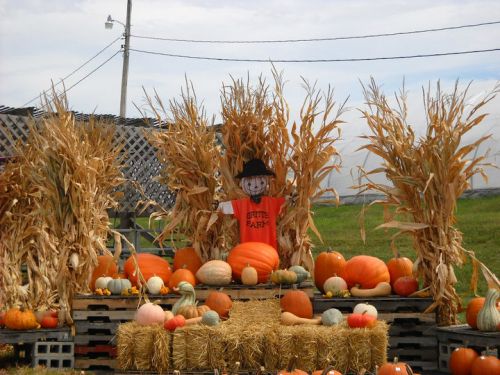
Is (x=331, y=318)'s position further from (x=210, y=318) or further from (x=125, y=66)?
(x=125, y=66)

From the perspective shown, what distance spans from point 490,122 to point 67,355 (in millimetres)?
20418

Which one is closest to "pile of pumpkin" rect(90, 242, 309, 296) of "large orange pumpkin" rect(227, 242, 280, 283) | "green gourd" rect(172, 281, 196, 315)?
"large orange pumpkin" rect(227, 242, 280, 283)

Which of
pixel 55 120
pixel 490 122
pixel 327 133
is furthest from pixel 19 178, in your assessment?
pixel 490 122

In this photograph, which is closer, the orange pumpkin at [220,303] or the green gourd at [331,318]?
the green gourd at [331,318]

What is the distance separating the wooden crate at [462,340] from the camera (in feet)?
22.8

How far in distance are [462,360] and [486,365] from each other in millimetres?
346

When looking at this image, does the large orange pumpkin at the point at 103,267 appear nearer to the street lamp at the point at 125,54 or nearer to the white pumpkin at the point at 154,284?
the white pumpkin at the point at 154,284

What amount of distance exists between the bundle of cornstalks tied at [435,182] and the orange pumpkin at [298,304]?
103cm

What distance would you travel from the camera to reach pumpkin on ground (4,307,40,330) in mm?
8117

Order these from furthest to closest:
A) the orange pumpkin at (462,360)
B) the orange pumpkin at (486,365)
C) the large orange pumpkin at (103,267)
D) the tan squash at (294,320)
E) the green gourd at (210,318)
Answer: the large orange pumpkin at (103,267) → the tan squash at (294,320) → the green gourd at (210,318) → the orange pumpkin at (462,360) → the orange pumpkin at (486,365)

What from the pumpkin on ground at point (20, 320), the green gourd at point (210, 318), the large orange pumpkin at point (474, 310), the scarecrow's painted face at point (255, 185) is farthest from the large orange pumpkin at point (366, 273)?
the pumpkin on ground at point (20, 320)

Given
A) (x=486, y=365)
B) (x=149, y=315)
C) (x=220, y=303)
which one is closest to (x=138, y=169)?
(x=220, y=303)

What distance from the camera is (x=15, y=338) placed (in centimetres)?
800

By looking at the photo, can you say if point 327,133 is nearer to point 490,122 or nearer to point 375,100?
point 375,100
